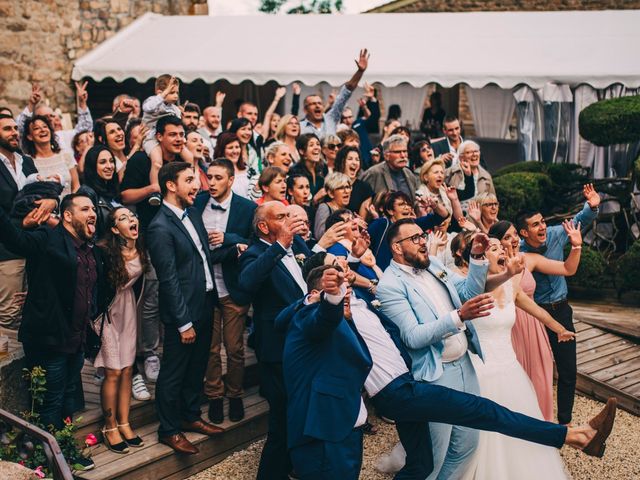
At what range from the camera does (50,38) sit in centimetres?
1298

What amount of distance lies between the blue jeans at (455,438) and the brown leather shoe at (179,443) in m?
1.58

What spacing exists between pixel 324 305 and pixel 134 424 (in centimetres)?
239

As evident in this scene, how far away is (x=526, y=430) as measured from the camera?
14.1ft

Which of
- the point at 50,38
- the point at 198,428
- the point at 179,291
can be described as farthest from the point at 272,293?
the point at 50,38

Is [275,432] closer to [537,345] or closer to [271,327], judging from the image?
[271,327]

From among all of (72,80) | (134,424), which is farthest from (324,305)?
(72,80)

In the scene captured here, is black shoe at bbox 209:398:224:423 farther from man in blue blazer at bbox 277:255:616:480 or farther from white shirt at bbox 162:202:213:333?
man in blue blazer at bbox 277:255:616:480

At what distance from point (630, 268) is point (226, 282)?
516 centimetres

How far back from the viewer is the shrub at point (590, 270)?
9.13 metres

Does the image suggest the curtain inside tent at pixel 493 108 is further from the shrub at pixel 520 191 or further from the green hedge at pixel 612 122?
the green hedge at pixel 612 122

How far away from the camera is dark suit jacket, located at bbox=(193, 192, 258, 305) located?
5.52m

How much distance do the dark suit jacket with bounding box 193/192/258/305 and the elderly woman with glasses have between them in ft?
2.04

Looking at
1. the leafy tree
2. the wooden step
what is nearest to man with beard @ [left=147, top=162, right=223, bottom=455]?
the wooden step

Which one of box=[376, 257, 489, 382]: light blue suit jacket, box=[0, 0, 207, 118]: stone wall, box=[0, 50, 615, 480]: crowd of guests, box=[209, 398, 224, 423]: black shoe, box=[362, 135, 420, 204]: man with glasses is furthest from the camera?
box=[0, 0, 207, 118]: stone wall
